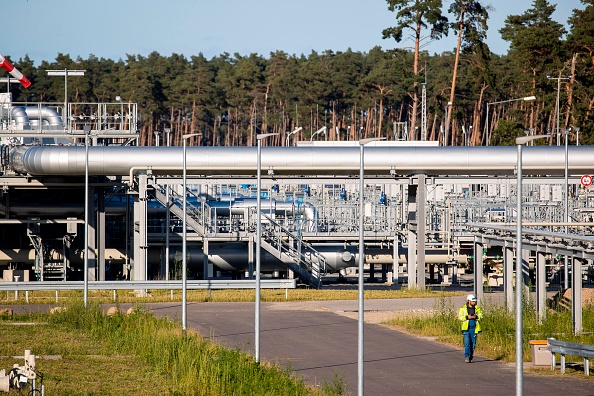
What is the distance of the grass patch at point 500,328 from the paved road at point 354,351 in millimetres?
680

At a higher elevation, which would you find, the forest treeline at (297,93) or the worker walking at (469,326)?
the forest treeline at (297,93)

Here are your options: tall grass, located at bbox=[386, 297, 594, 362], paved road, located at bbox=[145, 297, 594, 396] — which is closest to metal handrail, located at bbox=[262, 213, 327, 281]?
paved road, located at bbox=[145, 297, 594, 396]

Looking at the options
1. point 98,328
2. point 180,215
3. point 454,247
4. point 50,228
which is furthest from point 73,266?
point 98,328

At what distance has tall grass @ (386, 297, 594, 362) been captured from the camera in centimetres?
2484

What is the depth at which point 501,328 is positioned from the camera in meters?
26.8

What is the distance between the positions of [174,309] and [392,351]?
1200cm

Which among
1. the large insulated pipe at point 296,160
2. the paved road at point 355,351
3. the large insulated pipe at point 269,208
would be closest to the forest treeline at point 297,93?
the large insulated pipe at point 269,208

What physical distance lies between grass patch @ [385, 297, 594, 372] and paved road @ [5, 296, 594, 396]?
0.68m

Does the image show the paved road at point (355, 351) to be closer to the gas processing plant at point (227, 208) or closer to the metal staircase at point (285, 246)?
the gas processing plant at point (227, 208)

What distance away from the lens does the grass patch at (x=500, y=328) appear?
2477cm

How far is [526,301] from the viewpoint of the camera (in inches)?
1202

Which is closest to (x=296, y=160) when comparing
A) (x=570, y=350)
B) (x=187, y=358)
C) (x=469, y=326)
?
(x=469, y=326)

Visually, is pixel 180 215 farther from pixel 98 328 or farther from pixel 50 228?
pixel 98 328

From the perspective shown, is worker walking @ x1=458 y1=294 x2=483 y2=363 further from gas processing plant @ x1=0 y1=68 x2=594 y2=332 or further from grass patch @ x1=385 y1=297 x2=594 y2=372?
gas processing plant @ x1=0 y1=68 x2=594 y2=332
